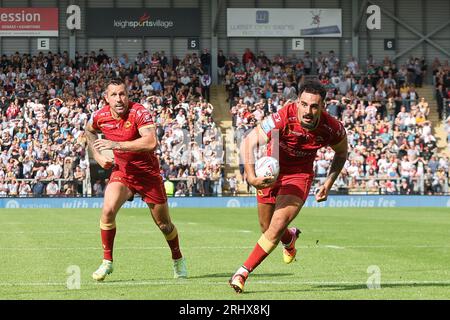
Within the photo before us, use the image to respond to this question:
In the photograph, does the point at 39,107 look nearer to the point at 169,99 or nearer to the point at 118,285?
the point at 169,99

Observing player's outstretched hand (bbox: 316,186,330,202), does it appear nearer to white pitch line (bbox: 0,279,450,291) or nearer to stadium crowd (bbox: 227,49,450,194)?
white pitch line (bbox: 0,279,450,291)

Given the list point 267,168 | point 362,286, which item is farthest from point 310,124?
point 362,286

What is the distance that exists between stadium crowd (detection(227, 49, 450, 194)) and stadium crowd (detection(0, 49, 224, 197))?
1881 mm

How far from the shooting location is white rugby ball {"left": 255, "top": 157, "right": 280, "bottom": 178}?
11156mm

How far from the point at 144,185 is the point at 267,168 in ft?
8.36

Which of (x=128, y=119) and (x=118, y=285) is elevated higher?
(x=128, y=119)

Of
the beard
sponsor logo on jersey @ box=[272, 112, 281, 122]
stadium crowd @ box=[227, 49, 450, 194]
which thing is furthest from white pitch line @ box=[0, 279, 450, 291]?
stadium crowd @ box=[227, 49, 450, 194]

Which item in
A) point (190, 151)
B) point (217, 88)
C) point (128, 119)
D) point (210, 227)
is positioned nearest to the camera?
point (128, 119)

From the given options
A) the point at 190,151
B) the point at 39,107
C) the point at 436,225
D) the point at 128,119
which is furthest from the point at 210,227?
the point at 39,107

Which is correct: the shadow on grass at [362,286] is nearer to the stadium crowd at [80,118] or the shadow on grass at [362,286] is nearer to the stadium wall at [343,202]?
the stadium crowd at [80,118]
